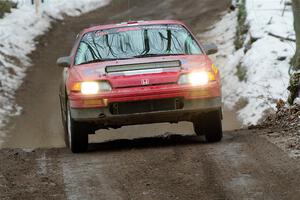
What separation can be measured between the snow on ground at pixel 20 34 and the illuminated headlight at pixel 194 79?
305 inches

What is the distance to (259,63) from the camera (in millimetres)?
17484

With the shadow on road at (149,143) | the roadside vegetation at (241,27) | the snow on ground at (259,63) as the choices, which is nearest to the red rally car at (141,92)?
the shadow on road at (149,143)

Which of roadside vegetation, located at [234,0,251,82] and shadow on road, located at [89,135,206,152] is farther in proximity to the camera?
roadside vegetation, located at [234,0,251,82]

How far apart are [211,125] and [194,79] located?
0.84 m

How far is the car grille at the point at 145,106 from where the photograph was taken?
860 cm

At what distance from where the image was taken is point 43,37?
25.6m

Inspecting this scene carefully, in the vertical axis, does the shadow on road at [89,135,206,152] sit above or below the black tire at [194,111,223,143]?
below

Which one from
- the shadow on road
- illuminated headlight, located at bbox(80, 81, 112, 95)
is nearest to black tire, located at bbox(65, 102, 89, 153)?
the shadow on road

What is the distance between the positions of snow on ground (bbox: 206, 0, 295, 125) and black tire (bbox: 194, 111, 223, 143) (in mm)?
5552

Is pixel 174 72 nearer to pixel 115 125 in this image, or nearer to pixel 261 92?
pixel 115 125

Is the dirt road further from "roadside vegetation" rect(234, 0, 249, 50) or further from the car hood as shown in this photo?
"roadside vegetation" rect(234, 0, 249, 50)

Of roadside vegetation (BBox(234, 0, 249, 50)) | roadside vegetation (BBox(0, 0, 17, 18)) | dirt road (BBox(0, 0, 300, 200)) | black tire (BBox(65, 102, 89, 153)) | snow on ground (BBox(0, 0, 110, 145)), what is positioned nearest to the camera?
dirt road (BBox(0, 0, 300, 200))

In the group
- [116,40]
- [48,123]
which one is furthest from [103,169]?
[48,123]

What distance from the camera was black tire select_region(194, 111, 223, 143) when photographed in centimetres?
915
